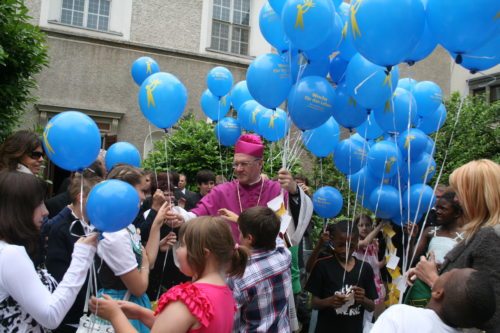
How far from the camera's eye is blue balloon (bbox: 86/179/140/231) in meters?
2.28

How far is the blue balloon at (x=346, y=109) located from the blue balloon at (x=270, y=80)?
47cm

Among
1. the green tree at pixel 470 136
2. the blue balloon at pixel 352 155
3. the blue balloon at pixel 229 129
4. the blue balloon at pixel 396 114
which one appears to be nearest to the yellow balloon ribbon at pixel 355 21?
the blue balloon at pixel 396 114

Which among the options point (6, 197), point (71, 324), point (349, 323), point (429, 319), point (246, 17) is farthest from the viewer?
point (246, 17)

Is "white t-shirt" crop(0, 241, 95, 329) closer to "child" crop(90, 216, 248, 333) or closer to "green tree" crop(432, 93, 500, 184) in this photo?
"child" crop(90, 216, 248, 333)

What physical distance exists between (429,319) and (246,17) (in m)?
12.7

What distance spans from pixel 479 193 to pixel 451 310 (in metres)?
0.92

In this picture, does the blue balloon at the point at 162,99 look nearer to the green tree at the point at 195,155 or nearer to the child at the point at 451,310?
the child at the point at 451,310

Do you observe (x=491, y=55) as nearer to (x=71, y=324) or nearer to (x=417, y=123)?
(x=417, y=123)

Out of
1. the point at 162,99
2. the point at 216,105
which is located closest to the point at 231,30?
the point at 216,105

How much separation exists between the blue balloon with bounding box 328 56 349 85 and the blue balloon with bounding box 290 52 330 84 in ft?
0.29

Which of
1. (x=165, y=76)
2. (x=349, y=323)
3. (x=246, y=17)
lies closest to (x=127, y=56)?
(x=246, y=17)

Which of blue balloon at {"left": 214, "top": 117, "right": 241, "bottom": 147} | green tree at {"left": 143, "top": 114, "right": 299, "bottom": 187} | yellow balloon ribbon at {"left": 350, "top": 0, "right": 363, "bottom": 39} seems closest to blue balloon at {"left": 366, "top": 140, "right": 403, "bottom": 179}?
yellow balloon ribbon at {"left": 350, "top": 0, "right": 363, "bottom": 39}

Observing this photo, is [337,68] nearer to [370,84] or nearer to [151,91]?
[370,84]

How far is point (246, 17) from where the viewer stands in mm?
13531
